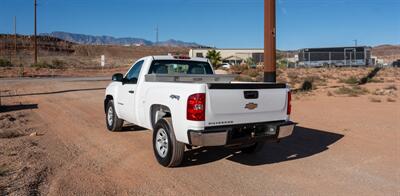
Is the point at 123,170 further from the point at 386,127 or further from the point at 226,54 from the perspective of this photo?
the point at 226,54

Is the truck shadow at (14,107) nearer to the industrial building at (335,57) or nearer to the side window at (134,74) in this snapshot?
the side window at (134,74)

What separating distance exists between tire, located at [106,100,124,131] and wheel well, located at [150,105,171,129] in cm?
237

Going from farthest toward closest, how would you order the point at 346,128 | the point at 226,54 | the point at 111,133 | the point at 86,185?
the point at 226,54
the point at 346,128
the point at 111,133
the point at 86,185

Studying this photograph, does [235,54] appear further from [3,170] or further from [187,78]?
[3,170]

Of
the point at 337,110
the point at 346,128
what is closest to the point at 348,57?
the point at 337,110

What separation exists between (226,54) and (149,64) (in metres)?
90.2

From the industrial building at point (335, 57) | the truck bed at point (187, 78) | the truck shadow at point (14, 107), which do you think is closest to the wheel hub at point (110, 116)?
the truck bed at point (187, 78)

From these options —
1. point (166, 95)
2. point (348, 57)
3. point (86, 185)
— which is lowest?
point (86, 185)

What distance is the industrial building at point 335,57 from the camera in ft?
195

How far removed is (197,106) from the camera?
555 cm

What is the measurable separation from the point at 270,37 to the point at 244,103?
9841mm

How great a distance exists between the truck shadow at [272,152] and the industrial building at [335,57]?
54108 mm

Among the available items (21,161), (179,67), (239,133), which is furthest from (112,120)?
(239,133)

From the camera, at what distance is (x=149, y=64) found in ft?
25.2
